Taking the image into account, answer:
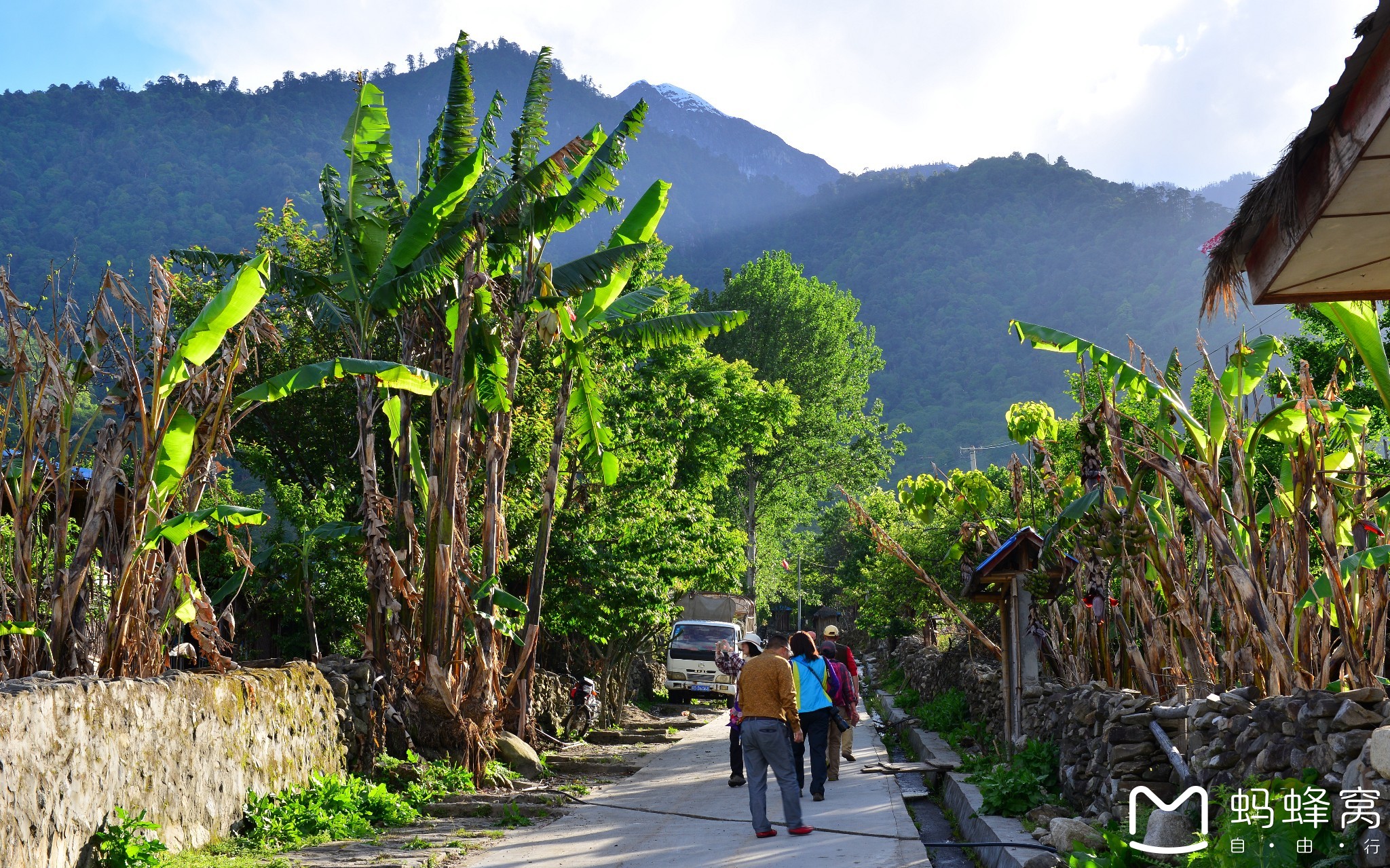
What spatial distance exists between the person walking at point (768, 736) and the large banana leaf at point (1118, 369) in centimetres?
374

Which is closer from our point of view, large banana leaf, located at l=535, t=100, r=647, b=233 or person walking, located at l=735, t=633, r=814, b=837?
person walking, located at l=735, t=633, r=814, b=837

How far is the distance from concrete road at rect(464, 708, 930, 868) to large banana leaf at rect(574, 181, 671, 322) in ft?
20.0

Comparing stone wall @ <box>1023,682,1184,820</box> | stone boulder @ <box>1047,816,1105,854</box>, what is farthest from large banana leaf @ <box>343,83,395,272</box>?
stone boulder @ <box>1047,816,1105,854</box>

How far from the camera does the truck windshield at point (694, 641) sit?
3039 cm

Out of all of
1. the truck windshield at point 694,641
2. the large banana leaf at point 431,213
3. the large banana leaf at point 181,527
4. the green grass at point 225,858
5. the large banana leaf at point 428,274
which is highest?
the large banana leaf at point 431,213

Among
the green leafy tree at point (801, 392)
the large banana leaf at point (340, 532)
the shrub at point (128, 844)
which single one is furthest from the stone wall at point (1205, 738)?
the green leafy tree at point (801, 392)

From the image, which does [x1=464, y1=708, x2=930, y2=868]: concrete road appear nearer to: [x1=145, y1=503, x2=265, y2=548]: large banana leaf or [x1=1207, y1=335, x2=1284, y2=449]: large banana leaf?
[x1=145, y1=503, x2=265, y2=548]: large banana leaf

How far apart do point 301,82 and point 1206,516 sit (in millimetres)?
109634

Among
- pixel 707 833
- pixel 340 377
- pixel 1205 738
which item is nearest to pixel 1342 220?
pixel 1205 738

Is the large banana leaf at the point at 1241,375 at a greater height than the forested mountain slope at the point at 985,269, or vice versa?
the forested mountain slope at the point at 985,269

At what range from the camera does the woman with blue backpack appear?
11141 mm

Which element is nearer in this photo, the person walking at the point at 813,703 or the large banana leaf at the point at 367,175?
the person walking at the point at 813,703

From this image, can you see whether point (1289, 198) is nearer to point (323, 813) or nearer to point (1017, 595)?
point (1017, 595)

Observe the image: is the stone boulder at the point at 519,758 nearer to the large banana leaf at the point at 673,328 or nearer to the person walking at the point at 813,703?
the person walking at the point at 813,703
